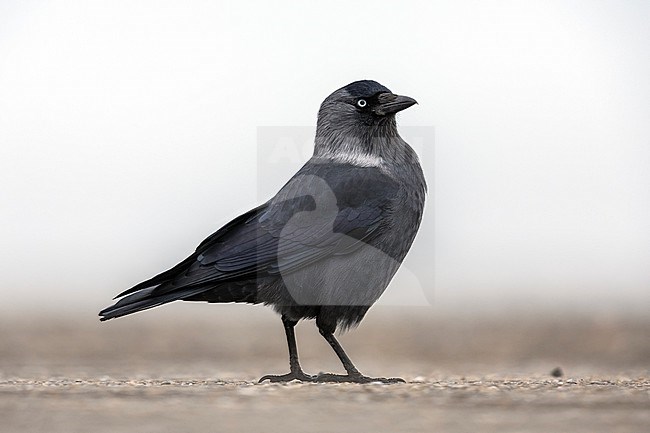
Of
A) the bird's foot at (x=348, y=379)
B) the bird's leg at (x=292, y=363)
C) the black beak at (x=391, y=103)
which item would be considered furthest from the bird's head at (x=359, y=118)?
the bird's foot at (x=348, y=379)

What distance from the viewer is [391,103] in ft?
31.1

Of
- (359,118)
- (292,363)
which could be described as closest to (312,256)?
(292,363)

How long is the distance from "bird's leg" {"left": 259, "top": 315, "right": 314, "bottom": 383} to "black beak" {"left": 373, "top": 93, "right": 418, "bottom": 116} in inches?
74.5

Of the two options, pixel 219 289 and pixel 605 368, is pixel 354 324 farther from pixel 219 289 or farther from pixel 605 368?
pixel 605 368

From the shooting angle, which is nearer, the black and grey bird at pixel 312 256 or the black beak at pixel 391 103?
the black and grey bird at pixel 312 256

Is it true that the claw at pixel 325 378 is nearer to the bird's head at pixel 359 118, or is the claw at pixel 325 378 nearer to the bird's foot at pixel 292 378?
the bird's foot at pixel 292 378

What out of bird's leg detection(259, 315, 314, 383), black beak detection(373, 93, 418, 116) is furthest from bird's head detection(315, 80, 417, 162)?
bird's leg detection(259, 315, 314, 383)

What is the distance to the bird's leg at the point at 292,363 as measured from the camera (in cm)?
874

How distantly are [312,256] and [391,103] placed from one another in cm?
155

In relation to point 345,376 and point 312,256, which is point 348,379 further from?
point 312,256

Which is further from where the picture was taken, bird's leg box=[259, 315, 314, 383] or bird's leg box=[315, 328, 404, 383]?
bird's leg box=[259, 315, 314, 383]

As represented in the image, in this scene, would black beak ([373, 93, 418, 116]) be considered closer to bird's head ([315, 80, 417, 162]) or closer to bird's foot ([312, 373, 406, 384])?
bird's head ([315, 80, 417, 162])

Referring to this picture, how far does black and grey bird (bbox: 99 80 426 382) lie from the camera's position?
8727 mm

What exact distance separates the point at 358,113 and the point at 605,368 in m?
4.20
